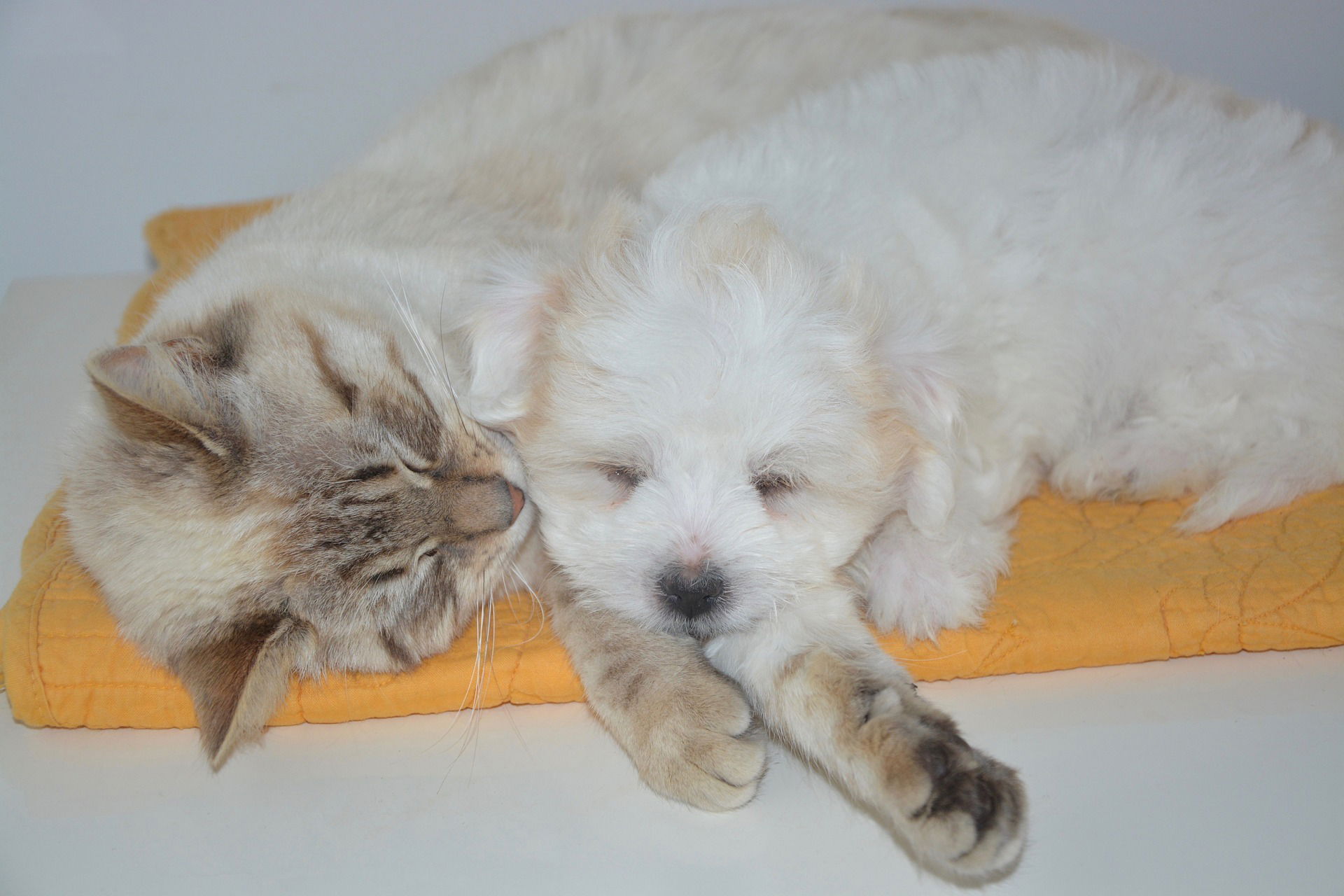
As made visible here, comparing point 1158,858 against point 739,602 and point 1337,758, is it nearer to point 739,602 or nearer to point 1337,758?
point 1337,758

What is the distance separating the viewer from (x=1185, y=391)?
2.06m

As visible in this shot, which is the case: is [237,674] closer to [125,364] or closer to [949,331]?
[125,364]

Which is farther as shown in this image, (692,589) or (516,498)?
(516,498)

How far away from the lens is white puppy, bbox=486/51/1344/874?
1583 millimetres

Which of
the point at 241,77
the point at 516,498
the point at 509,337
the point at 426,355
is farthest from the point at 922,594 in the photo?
the point at 241,77

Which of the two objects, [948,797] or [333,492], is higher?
[333,492]

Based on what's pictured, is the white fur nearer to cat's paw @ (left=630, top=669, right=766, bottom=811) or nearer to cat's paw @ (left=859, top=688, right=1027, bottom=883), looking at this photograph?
cat's paw @ (left=630, top=669, right=766, bottom=811)

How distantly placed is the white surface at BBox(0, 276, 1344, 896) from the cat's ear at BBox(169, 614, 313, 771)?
18cm

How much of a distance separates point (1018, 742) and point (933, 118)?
46.6 inches

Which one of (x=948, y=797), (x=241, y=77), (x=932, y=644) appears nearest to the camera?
(x=948, y=797)

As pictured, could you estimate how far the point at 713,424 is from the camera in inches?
61.9

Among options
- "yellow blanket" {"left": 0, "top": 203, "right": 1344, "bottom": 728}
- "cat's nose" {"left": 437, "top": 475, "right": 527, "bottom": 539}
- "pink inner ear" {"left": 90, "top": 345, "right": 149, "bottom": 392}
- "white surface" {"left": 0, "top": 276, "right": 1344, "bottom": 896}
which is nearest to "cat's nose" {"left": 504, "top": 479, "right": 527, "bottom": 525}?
"cat's nose" {"left": 437, "top": 475, "right": 527, "bottom": 539}

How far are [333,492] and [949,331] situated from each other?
102 centimetres

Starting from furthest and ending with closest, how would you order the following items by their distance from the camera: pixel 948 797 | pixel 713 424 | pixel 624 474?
pixel 624 474 → pixel 713 424 → pixel 948 797
